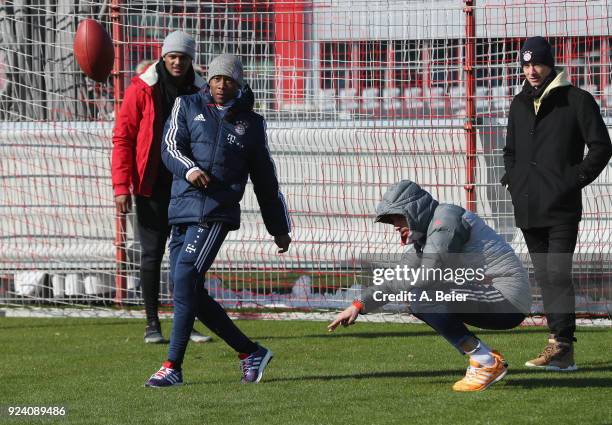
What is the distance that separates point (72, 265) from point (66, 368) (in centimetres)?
363

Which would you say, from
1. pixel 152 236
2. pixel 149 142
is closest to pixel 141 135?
pixel 149 142

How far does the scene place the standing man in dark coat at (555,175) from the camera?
24.8ft

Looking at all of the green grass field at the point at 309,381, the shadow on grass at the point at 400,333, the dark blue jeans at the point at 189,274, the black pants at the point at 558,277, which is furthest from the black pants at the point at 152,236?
the black pants at the point at 558,277

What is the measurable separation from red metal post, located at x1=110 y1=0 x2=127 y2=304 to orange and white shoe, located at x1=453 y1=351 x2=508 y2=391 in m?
5.16

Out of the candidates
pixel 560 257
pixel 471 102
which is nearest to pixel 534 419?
pixel 560 257

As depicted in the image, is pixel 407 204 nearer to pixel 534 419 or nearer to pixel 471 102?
pixel 534 419

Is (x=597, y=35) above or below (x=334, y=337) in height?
above

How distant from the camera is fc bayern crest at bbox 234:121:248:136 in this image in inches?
280

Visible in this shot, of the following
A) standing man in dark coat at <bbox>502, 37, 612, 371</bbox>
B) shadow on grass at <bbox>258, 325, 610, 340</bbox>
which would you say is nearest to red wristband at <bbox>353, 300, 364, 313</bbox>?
standing man in dark coat at <bbox>502, 37, 612, 371</bbox>

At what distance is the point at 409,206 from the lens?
649 centimetres

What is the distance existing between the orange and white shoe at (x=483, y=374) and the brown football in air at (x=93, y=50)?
447cm

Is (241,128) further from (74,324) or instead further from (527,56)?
(74,324)

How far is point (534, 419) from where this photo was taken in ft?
19.3

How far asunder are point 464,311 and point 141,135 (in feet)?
10.3
